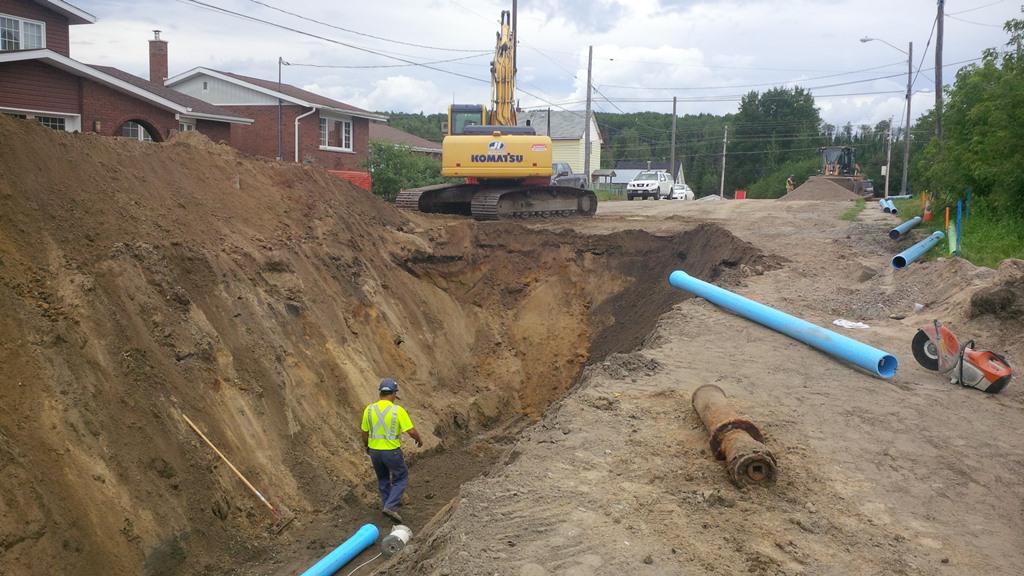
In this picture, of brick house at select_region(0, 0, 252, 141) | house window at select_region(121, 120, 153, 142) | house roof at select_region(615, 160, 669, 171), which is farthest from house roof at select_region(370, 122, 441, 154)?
house roof at select_region(615, 160, 669, 171)

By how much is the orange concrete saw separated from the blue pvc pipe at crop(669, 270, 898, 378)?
0.55m

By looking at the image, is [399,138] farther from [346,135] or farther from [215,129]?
[215,129]

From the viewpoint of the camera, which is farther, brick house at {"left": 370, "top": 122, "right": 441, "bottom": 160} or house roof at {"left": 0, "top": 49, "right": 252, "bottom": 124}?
brick house at {"left": 370, "top": 122, "right": 441, "bottom": 160}

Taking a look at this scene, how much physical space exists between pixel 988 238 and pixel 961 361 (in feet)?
28.8

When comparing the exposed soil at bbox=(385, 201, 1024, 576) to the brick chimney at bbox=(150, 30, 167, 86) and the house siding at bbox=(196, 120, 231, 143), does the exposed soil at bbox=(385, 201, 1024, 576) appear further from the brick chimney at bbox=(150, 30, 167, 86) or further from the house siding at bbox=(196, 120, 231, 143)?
the brick chimney at bbox=(150, 30, 167, 86)

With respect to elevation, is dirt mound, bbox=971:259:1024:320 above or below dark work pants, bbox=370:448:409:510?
above

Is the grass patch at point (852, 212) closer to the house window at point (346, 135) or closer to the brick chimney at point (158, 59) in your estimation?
the house window at point (346, 135)

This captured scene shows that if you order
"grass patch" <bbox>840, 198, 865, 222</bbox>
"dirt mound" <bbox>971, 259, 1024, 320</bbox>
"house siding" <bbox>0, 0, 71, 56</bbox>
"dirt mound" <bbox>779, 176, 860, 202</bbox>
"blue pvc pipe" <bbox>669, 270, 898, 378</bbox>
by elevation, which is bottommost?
"blue pvc pipe" <bbox>669, 270, 898, 378</bbox>

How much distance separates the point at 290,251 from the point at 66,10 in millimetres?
16075

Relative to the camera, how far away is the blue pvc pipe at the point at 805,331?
895 centimetres

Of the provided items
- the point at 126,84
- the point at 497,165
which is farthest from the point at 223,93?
the point at 497,165

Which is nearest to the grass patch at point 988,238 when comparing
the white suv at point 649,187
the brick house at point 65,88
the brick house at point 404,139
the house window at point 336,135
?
the brick house at point 65,88

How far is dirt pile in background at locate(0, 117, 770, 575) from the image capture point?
7.57 metres

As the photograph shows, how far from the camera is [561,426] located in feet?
23.6
